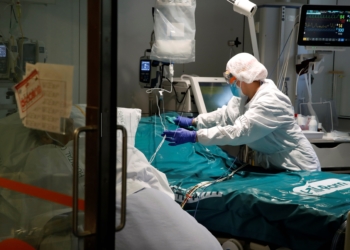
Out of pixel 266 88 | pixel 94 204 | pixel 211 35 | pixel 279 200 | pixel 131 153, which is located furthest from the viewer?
pixel 211 35

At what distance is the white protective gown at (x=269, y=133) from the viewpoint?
10.4ft

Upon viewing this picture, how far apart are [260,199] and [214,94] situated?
1.58 meters

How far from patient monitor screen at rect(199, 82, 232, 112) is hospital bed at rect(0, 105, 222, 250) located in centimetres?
209

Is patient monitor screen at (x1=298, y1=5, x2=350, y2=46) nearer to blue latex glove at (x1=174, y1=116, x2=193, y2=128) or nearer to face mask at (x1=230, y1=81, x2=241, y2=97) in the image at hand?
face mask at (x1=230, y1=81, x2=241, y2=97)

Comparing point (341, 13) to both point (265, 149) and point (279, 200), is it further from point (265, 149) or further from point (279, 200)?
point (279, 200)

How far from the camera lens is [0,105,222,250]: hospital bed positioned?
5.30 ft

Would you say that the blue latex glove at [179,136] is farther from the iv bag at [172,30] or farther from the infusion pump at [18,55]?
the infusion pump at [18,55]

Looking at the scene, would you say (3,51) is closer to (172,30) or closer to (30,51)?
(30,51)

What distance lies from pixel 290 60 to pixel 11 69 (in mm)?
3297

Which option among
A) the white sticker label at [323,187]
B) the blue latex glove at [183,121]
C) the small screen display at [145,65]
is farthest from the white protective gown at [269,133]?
the small screen display at [145,65]

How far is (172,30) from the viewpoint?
343 cm

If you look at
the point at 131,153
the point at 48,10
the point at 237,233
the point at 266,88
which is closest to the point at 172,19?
the point at 266,88

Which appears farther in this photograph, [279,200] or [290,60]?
[290,60]

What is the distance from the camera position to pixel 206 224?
288 centimetres
